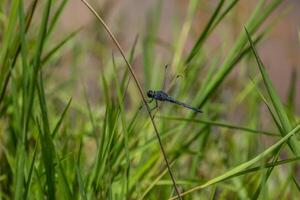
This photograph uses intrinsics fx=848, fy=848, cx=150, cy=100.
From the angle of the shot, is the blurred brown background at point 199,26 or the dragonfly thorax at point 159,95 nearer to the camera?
the dragonfly thorax at point 159,95

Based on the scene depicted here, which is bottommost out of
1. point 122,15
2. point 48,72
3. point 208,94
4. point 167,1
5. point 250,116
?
point 208,94

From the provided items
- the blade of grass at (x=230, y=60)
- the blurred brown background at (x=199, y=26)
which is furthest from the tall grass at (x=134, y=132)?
the blurred brown background at (x=199, y=26)

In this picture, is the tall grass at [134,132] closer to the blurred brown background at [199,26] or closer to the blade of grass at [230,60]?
the blade of grass at [230,60]

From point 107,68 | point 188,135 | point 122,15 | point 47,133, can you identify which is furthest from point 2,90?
point 122,15

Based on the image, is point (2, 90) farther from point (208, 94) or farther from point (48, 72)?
point (48, 72)

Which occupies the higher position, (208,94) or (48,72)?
(48,72)

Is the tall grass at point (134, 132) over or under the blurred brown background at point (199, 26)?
under

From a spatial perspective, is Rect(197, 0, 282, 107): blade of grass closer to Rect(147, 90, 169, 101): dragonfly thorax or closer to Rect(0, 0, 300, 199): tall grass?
Rect(0, 0, 300, 199): tall grass

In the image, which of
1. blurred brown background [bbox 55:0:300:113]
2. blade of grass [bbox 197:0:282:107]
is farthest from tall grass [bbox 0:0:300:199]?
blurred brown background [bbox 55:0:300:113]

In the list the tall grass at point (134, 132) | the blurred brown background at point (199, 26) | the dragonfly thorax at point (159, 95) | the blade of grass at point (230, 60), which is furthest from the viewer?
the blurred brown background at point (199, 26)
